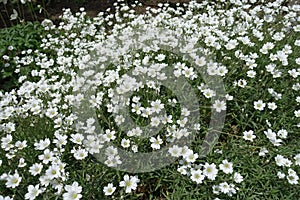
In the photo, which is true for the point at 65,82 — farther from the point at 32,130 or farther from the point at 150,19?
the point at 150,19

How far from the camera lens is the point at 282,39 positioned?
4062mm

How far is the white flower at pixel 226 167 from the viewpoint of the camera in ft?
8.70

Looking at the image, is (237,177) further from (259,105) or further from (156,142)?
(259,105)

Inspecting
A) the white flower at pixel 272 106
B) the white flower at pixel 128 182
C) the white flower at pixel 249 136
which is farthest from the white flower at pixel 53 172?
the white flower at pixel 272 106

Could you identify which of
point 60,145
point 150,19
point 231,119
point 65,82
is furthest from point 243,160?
point 150,19

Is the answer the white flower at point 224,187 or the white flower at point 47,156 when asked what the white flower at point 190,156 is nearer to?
the white flower at point 224,187

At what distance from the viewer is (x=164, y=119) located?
2.99m

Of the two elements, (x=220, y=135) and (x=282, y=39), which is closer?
(x=220, y=135)

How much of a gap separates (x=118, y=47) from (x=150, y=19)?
93cm

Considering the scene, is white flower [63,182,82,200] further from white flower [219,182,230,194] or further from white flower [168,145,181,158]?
white flower [219,182,230,194]

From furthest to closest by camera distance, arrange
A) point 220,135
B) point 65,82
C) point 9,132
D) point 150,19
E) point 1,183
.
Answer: point 150,19 → point 65,82 → point 220,135 → point 9,132 → point 1,183

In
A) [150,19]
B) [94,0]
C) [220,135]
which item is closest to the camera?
[220,135]

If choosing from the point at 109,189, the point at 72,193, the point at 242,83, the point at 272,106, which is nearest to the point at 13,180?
the point at 72,193

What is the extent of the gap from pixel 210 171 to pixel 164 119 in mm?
638
